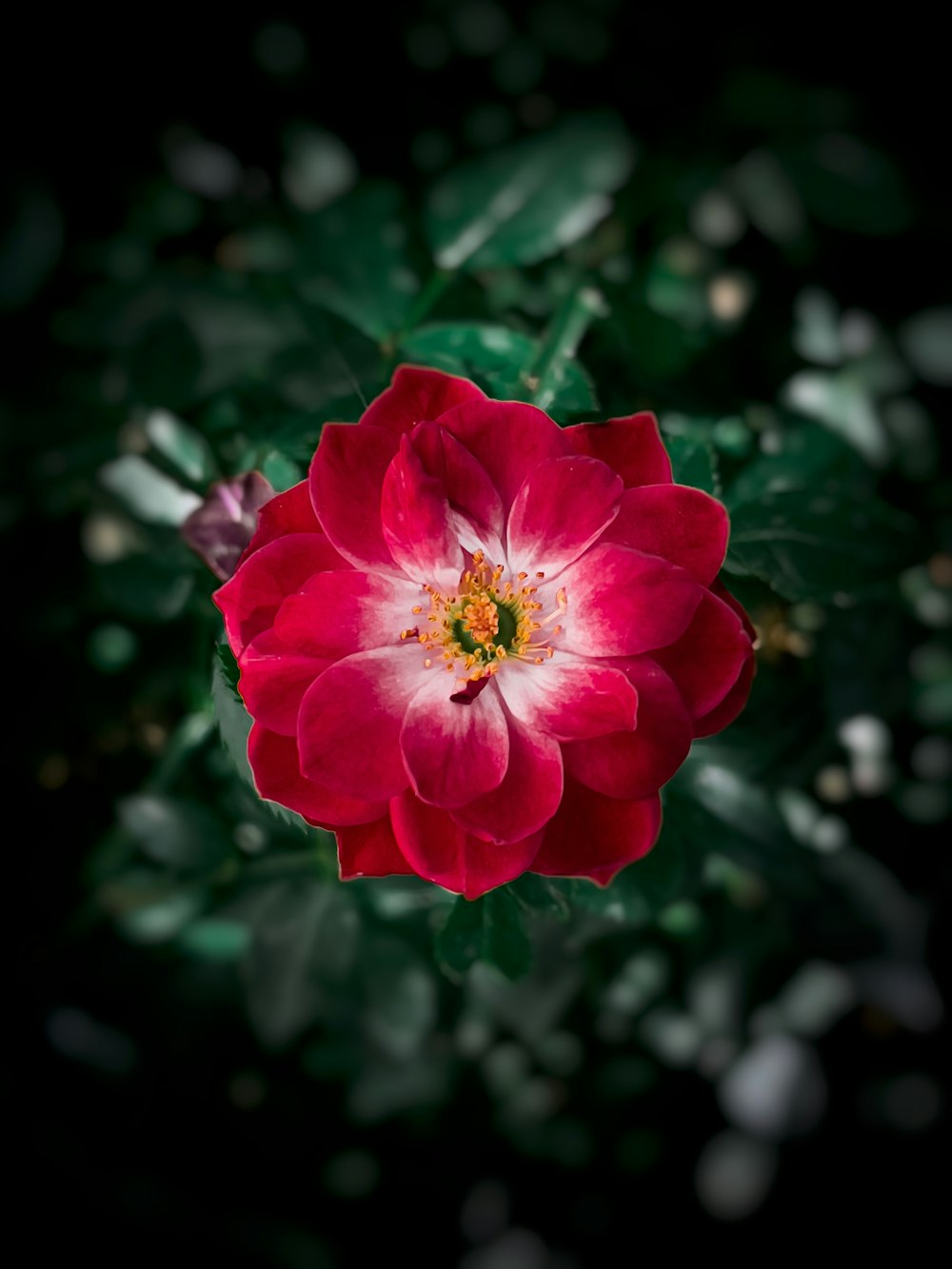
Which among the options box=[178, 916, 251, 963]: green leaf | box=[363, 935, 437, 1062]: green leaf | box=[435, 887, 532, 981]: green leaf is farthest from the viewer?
box=[178, 916, 251, 963]: green leaf

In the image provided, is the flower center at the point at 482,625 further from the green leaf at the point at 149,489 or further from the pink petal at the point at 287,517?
the green leaf at the point at 149,489

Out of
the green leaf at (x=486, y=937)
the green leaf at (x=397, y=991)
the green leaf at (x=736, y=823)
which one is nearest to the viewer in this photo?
the green leaf at (x=486, y=937)

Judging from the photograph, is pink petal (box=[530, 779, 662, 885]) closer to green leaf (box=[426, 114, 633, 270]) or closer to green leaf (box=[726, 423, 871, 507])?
green leaf (box=[726, 423, 871, 507])

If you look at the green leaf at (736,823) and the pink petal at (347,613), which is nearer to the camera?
the pink petal at (347,613)

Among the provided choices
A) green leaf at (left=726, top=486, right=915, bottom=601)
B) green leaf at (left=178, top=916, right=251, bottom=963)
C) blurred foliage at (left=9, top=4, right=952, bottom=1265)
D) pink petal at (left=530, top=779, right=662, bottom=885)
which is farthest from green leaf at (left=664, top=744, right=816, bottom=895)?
green leaf at (left=178, top=916, right=251, bottom=963)

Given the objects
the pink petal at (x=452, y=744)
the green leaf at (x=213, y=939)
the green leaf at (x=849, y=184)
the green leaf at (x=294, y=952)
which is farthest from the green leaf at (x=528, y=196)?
the green leaf at (x=213, y=939)

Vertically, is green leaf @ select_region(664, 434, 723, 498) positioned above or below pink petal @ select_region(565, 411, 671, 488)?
below

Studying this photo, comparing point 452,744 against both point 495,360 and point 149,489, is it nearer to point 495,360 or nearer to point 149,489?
point 495,360
